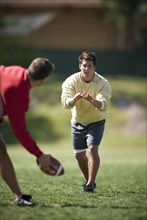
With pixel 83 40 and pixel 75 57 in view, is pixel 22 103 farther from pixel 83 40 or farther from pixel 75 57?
pixel 83 40

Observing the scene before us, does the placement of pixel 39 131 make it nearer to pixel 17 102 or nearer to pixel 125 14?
pixel 125 14

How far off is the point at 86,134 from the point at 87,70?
3.23ft

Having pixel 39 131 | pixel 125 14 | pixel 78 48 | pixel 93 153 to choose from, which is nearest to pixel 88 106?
pixel 93 153

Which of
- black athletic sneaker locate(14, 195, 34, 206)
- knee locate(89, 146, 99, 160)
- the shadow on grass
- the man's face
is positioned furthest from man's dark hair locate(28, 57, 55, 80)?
the shadow on grass

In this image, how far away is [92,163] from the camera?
9.54 meters

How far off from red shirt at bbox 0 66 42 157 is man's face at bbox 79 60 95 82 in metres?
2.17

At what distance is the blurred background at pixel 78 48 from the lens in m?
35.7

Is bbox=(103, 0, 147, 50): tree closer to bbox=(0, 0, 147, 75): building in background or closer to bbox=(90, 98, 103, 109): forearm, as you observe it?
bbox=(0, 0, 147, 75): building in background

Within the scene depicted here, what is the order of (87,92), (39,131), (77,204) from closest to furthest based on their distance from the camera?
(77,204) < (87,92) < (39,131)

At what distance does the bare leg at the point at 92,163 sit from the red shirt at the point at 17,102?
2147 millimetres

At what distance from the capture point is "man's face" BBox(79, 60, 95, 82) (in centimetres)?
956

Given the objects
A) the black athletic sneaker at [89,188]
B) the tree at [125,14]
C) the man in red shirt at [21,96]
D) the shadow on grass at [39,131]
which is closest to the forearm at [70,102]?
the black athletic sneaker at [89,188]

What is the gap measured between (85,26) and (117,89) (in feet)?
38.1

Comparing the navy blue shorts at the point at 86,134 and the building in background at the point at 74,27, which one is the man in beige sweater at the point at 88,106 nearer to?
the navy blue shorts at the point at 86,134
